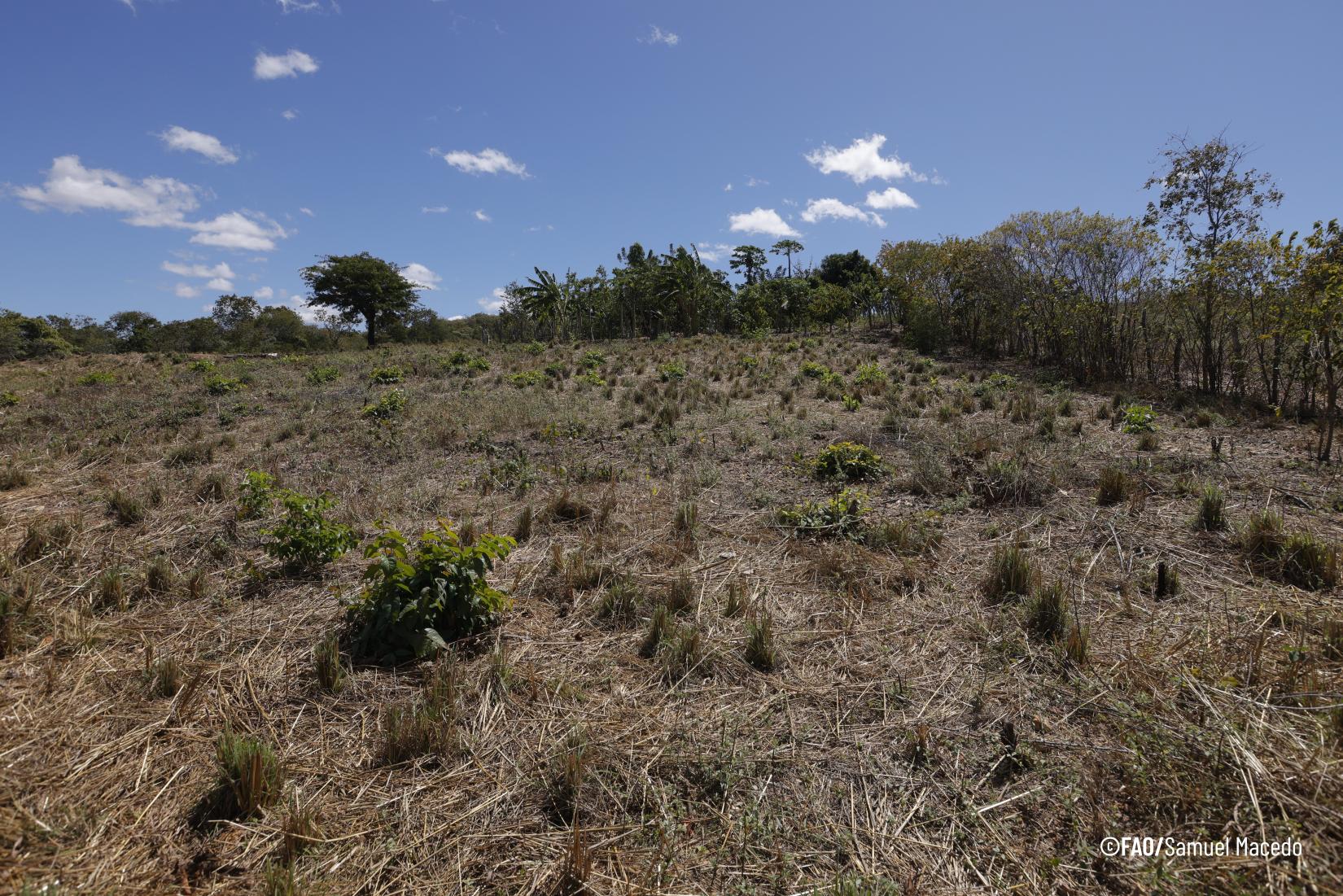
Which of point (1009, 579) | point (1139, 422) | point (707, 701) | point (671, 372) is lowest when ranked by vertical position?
point (707, 701)

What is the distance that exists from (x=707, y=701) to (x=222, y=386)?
17.3m

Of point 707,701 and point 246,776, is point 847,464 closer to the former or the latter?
point 707,701

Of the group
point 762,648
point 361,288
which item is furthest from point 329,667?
point 361,288

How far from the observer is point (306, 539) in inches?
192

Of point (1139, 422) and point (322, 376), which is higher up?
point (322, 376)

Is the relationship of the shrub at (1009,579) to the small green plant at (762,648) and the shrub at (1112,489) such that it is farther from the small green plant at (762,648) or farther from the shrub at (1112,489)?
the shrub at (1112,489)

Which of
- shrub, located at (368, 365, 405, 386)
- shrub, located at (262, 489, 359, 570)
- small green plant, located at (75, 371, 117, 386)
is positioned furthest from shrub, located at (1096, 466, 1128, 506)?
small green plant, located at (75, 371, 117, 386)

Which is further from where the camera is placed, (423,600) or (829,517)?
(829,517)

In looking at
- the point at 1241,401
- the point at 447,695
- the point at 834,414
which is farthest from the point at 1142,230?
the point at 447,695

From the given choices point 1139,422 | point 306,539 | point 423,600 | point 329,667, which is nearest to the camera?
point 329,667

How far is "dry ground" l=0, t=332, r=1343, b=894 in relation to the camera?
2.27m

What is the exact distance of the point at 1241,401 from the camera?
39.9ft

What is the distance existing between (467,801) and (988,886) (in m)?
2.23

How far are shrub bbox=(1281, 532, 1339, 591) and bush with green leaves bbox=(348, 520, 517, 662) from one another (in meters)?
5.80
